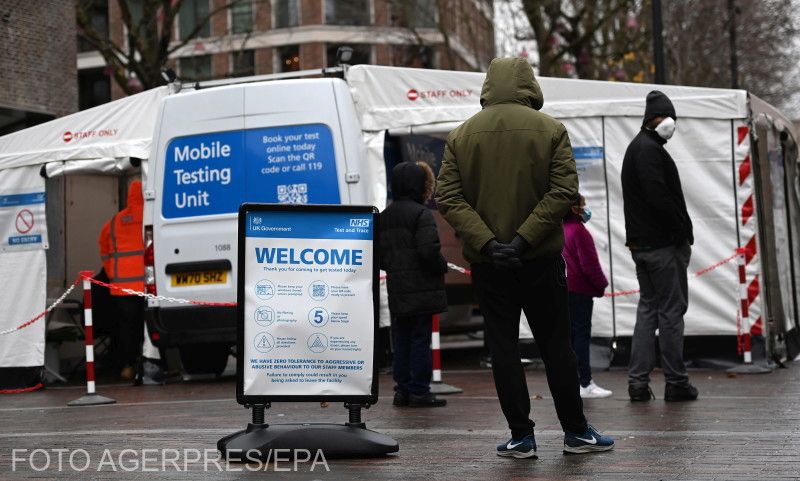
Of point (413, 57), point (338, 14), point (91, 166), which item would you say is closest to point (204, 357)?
point (91, 166)

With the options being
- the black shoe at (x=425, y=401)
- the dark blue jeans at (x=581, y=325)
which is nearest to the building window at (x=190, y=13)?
the dark blue jeans at (x=581, y=325)

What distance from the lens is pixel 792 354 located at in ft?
47.2

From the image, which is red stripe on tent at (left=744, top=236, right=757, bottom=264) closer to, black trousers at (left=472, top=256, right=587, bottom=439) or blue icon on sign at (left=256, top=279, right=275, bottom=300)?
black trousers at (left=472, top=256, right=587, bottom=439)

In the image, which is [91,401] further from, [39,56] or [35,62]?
[39,56]

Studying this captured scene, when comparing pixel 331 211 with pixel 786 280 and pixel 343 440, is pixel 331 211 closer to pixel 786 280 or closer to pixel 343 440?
pixel 343 440

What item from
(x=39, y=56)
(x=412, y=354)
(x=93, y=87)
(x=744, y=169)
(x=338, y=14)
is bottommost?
(x=412, y=354)

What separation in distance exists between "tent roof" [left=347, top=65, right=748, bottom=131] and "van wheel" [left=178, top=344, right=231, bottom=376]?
2.76m

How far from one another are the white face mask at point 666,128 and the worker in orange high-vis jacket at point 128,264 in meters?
6.18

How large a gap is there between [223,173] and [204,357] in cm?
240

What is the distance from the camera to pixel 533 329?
7.04 metres

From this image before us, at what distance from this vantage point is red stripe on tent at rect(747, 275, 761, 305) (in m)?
13.4

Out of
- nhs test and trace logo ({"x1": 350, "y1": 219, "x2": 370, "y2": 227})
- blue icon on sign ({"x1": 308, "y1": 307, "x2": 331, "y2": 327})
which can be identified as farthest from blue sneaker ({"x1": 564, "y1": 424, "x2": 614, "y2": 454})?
nhs test and trace logo ({"x1": 350, "y1": 219, "x2": 370, "y2": 227})

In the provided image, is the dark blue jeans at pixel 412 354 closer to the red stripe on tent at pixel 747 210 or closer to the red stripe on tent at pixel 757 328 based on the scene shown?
the red stripe on tent at pixel 757 328

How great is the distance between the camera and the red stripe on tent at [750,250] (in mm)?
13414
